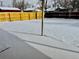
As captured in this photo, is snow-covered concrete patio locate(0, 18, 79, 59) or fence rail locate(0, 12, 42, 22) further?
fence rail locate(0, 12, 42, 22)

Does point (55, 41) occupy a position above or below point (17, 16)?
above

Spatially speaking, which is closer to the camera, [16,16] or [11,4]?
[16,16]

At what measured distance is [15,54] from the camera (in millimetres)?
10297

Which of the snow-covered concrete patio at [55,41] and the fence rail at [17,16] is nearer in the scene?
the snow-covered concrete patio at [55,41]

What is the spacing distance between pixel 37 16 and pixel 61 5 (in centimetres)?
3590

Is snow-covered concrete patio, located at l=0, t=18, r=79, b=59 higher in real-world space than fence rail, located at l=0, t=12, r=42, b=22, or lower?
higher

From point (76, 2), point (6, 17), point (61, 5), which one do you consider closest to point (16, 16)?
point (6, 17)

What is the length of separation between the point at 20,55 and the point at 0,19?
29.4 metres

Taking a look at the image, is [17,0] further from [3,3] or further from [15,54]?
[15,54]

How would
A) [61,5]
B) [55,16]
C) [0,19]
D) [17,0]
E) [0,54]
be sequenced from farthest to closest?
[17,0] < [61,5] < [55,16] < [0,19] < [0,54]

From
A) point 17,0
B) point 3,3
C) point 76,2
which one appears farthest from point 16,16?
point 17,0

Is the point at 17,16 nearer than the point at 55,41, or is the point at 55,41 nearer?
the point at 55,41

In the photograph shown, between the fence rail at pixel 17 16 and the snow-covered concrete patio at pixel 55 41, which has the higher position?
the snow-covered concrete patio at pixel 55 41

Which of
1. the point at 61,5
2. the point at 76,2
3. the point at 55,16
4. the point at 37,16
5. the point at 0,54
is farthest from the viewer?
the point at 61,5
